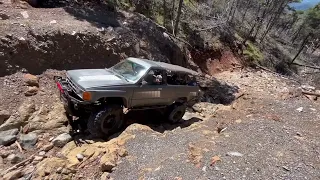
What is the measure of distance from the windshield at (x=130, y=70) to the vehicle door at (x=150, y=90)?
6.8 inches

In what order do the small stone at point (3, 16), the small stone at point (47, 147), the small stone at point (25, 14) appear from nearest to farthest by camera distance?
1. the small stone at point (47, 147)
2. the small stone at point (3, 16)
3. the small stone at point (25, 14)

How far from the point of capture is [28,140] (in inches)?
247

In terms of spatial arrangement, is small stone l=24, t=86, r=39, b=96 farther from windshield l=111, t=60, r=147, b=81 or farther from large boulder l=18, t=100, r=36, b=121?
windshield l=111, t=60, r=147, b=81

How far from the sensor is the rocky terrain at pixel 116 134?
16.9 ft

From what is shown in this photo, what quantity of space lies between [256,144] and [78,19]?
7.76m

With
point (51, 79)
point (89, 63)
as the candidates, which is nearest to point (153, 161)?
point (51, 79)

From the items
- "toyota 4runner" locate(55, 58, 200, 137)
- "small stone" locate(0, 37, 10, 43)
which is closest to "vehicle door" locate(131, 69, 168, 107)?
"toyota 4runner" locate(55, 58, 200, 137)

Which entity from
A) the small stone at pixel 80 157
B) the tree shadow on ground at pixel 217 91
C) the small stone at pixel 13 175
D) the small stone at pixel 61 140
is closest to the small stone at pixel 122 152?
the small stone at pixel 80 157

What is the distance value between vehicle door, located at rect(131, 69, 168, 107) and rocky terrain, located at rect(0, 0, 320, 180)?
697 mm

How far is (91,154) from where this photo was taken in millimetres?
5680

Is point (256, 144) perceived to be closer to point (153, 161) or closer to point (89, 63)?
point (153, 161)

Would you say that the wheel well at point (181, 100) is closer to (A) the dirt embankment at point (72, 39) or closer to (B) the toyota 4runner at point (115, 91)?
(B) the toyota 4runner at point (115, 91)

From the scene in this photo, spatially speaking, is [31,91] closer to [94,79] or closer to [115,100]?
[94,79]

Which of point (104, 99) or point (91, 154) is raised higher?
Result: point (104, 99)
